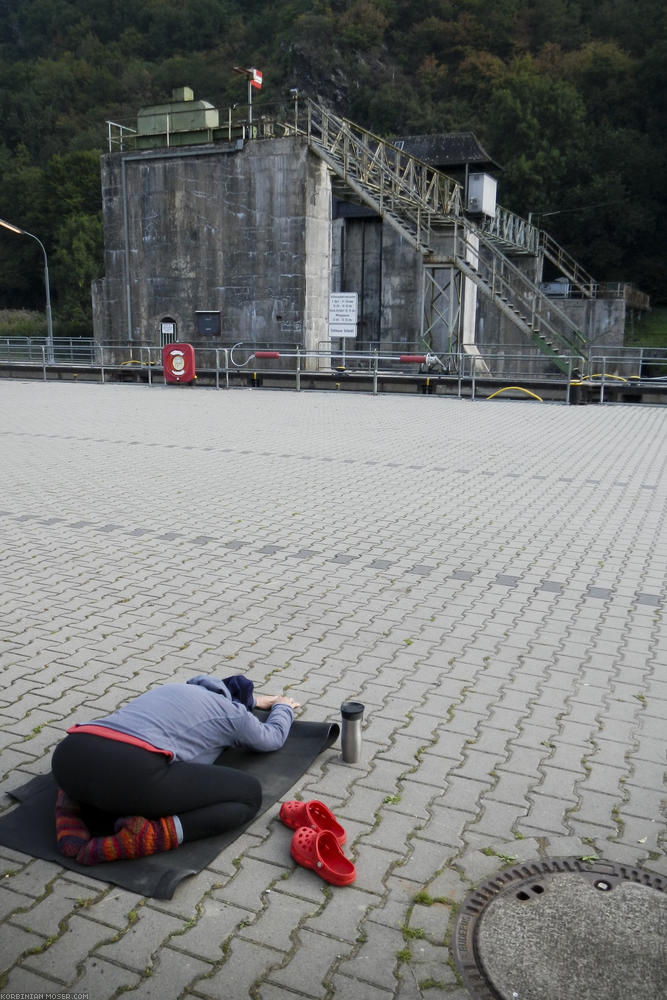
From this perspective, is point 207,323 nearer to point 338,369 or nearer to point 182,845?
point 338,369

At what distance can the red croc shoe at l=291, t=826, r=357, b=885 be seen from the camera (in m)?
3.22

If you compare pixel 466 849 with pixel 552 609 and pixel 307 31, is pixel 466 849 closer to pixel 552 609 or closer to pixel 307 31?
pixel 552 609

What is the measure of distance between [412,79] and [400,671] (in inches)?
3423

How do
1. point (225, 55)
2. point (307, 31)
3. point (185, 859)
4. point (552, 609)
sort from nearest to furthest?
point (185, 859) → point (552, 609) → point (307, 31) → point (225, 55)

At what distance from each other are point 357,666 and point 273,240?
29.9 metres

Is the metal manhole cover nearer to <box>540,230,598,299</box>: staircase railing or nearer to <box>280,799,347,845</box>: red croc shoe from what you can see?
<box>280,799,347,845</box>: red croc shoe

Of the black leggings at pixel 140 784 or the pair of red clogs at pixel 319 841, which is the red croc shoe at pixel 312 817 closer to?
the pair of red clogs at pixel 319 841

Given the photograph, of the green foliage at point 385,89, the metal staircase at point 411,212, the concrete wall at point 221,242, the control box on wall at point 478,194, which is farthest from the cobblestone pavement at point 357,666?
the green foliage at point 385,89

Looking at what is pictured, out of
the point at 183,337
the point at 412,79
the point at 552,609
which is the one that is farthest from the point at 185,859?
the point at 412,79

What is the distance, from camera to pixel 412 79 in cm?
8162

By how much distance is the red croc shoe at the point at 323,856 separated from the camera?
3223 mm

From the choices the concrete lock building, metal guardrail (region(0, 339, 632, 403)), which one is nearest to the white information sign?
the concrete lock building

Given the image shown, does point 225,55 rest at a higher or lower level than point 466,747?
higher

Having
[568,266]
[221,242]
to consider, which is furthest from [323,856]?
[568,266]
